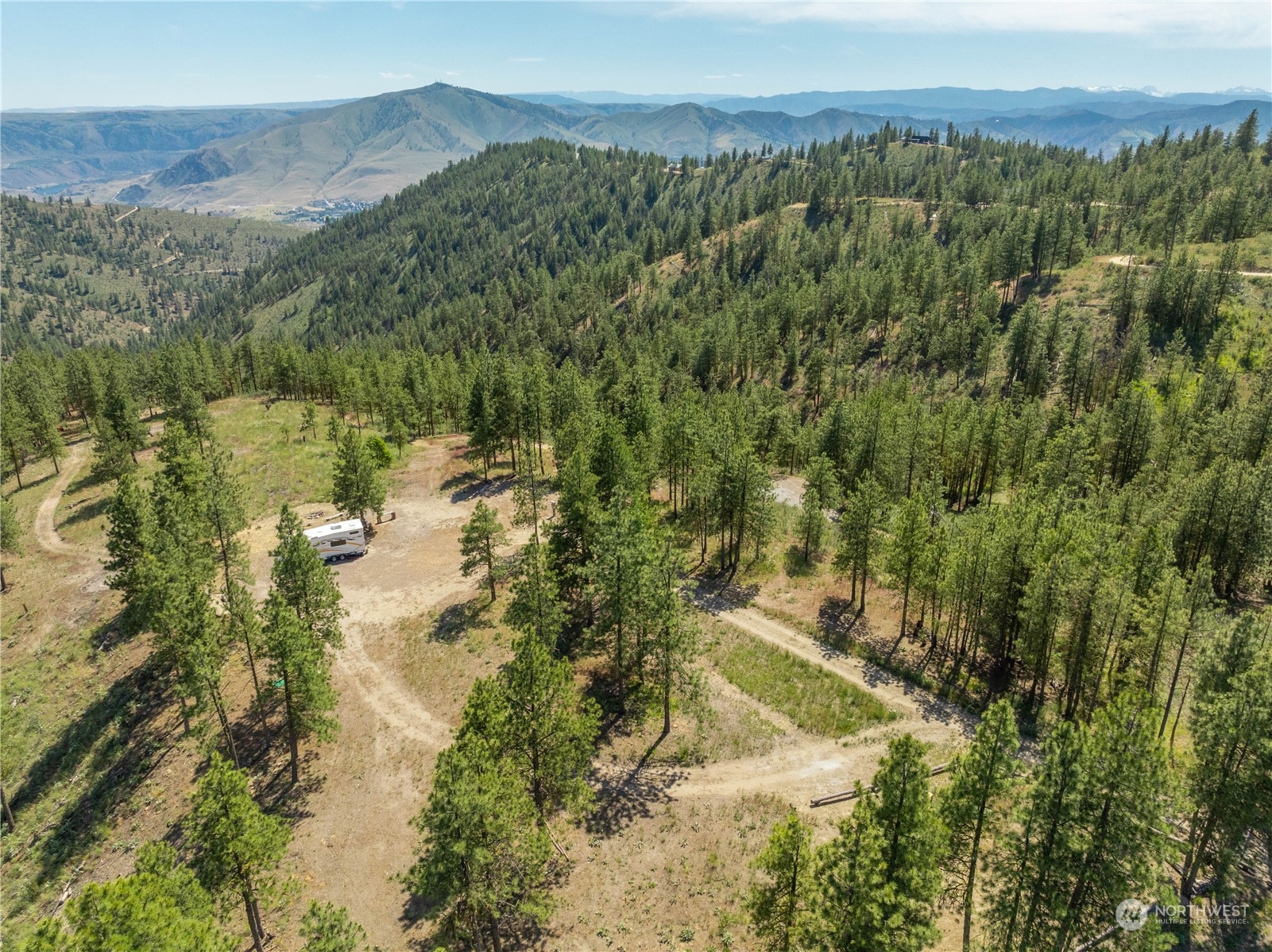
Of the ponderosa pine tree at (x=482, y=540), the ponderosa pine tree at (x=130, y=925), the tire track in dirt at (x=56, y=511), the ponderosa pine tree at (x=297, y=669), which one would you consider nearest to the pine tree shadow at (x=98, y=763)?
the ponderosa pine tree at (x=297, y=669)

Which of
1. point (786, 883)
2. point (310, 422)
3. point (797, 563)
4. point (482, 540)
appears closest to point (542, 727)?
point (786, 883)

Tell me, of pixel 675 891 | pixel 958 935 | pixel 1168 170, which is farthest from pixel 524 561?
pixel 1168 170

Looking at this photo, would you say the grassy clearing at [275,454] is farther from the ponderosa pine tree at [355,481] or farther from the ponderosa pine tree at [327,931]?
the ponderosa pine tree at [327,931]

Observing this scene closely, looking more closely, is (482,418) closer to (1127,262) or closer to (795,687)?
(795,687)

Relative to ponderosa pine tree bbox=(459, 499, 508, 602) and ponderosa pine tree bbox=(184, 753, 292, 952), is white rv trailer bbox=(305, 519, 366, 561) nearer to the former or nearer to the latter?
ponderosa pine tree bbox=(459, 499, 508, 602)

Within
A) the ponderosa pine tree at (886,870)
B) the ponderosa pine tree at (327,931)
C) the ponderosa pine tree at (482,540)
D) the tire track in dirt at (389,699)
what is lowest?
the tire track in dirt at (389,699)

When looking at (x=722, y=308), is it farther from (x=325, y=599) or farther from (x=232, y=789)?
(x=232, y=789)
